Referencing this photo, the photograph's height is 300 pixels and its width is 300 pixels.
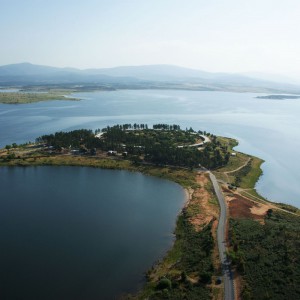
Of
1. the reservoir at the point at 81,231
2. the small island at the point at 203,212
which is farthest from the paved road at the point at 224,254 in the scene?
the reservoir at the point at 81,231

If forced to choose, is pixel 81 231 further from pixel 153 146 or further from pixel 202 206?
pixel 153 146

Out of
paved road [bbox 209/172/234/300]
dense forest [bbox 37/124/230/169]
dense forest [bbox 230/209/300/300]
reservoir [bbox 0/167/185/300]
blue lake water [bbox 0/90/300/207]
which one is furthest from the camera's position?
dense forest [bbox 37/124/230/169]

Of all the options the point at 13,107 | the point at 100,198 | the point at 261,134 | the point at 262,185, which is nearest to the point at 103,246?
the point at 100,198

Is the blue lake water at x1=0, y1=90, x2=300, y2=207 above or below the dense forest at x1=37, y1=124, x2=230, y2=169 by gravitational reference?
below

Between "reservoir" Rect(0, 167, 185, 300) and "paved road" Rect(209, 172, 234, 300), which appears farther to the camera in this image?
"reservoir" Rect(0, 167, 185, 300)

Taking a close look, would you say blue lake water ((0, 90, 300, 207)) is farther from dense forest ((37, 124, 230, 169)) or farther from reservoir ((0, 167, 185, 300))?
reservoir ((0, 167, 185, 300))

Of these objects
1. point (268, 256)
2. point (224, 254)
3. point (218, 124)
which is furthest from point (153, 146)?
point (218, 124)

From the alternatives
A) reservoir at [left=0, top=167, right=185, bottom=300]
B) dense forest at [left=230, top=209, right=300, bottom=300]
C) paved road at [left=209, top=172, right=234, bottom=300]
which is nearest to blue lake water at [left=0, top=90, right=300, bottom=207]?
paved road at [left=209, top=172, right=234, bottom=300]

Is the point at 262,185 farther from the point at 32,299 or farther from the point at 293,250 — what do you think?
the point at 32,299
